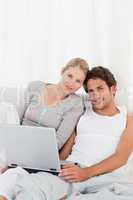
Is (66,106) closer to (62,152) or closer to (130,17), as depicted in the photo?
(62,152)

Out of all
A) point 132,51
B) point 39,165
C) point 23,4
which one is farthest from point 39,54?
point 39,165

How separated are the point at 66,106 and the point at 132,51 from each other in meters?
0.52

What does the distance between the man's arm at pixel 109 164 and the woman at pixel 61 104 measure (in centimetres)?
28

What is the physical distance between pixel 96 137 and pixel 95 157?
0.11m

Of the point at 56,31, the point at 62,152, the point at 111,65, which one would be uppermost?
the point at 56,31

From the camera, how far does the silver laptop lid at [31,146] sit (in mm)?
1641

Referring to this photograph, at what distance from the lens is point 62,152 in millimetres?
2047

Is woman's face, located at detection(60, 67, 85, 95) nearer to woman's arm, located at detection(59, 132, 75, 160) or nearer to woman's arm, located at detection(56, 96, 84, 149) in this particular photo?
woman's arm, located at detection(56, 96, 84, 149)

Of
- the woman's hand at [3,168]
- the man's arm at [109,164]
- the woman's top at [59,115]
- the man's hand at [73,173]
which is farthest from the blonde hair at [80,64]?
the woman's hand at [3,168]

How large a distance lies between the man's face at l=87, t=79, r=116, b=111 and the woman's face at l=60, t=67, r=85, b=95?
57 mm

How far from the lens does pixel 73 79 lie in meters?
2.08

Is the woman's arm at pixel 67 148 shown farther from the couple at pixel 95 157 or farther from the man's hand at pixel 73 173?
the man's hand at pixel 73 173

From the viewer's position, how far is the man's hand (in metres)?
1.67

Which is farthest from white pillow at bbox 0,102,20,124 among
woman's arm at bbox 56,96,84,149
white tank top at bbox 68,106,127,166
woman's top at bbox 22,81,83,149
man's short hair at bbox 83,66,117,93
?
man's short hair at bbox 83,66,117,93
